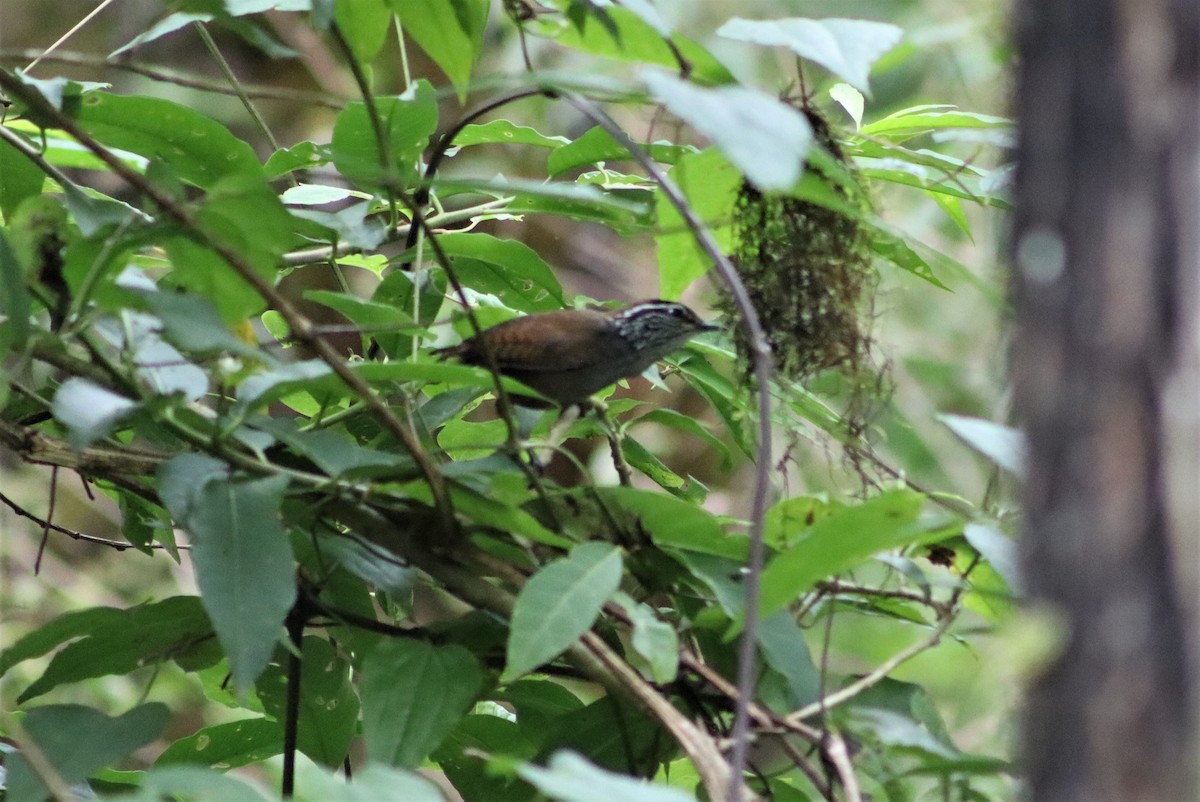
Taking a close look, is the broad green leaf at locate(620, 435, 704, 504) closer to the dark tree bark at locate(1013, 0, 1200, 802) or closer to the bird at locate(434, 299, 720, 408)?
the bird at locate(434, 299, 720, 408)

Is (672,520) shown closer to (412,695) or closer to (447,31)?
(412,695)

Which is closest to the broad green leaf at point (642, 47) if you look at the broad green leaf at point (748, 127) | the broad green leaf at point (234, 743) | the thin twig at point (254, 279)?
the broad green leaf at point (748, 127)

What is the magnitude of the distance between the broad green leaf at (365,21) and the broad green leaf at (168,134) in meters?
0.33

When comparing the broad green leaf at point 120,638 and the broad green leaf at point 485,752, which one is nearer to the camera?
the broad green leaf at point 120,638

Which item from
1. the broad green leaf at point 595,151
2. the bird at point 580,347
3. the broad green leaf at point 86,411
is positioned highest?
the broad green leaf at point 595,151

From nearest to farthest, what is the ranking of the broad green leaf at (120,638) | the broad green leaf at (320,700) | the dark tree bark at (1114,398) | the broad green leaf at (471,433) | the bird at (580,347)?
the dark tree bark at (1114,398) < the broad green leaf at (120,638) < the broad green leaf at (320,700) < the broad green leaf at (471,433) < the bird at (580,347)

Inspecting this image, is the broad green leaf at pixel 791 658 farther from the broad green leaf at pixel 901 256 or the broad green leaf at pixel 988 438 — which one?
the broad green leaf at pixel 901 256

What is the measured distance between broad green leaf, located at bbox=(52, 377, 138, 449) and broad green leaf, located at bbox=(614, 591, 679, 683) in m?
0.64

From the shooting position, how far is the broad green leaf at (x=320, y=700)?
188 cm

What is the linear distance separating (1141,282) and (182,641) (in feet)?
4.80

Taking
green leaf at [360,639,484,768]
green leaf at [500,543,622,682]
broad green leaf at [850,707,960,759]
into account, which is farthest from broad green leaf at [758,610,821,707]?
green leaf at [360,639,484,768]

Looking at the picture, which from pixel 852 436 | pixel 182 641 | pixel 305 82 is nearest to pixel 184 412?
pixel 182 641

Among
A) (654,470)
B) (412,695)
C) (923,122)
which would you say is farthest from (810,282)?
(412,695)

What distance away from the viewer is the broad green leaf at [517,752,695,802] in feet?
3.07
